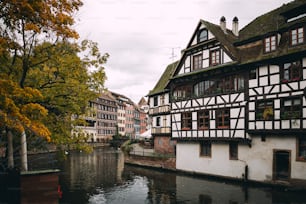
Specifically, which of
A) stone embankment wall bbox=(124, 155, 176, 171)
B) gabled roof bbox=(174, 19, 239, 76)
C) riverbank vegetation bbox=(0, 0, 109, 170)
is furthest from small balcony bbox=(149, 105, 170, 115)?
riverbank vegetation bbox=(0, 0, 109, 170)

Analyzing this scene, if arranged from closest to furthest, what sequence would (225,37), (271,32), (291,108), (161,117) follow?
(291,108)
(271,32)
(225,37)
(161,117)

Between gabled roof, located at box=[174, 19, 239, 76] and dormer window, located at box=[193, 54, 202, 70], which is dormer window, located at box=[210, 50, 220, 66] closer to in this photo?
gabled roof, located at box=[174, 19, 239, 76]

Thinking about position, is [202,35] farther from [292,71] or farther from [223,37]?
[292,71]

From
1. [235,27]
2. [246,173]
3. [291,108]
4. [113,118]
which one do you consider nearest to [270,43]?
[291,108]

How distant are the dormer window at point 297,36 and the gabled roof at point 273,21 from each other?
0.54 meters

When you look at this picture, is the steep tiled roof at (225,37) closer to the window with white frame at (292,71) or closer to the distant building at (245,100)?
the distant building at (245,100)

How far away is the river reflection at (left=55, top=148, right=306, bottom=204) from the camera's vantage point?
1816 cm

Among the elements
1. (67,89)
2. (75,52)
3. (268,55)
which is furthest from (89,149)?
(268,55)

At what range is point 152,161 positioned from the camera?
32.8 m

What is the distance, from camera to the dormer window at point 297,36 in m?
19.9

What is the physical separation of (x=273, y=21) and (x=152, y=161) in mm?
19787

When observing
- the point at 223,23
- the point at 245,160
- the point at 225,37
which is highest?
the point at 223,23

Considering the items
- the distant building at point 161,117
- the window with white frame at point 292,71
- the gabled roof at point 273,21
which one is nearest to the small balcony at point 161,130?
the distant building at point 161,117

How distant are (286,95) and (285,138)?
10.5 ft
